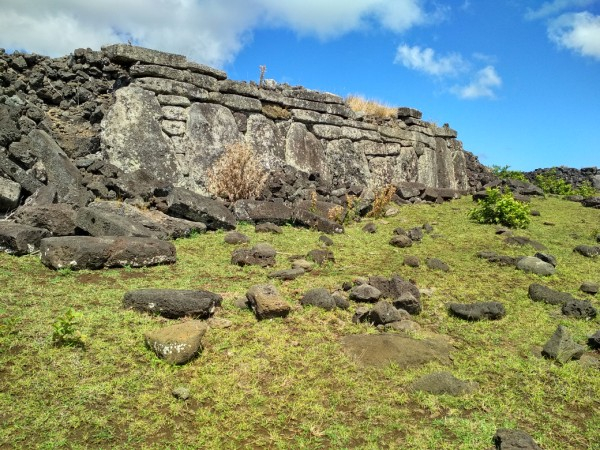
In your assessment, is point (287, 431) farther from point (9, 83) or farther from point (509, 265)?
point (9, 83)

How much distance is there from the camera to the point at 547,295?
6355 millimetres

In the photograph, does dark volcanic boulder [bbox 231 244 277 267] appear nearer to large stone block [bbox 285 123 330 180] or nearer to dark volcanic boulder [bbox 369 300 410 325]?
dark volcanic boulder [bbox 369 300 410 325]

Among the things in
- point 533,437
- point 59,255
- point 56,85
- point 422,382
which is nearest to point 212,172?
point 56,85

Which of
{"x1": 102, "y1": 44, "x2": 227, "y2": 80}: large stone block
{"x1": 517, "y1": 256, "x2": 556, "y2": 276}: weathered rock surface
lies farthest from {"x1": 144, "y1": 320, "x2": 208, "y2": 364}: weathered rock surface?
{"x1": 102, "y1": 44, "x2": 227, "y2": 80}: large stone block

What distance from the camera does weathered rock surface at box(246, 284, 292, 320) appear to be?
5.23 metres

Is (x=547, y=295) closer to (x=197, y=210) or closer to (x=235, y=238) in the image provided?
(x=235, y=238)

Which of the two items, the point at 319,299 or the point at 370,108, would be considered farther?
the point at 370,108

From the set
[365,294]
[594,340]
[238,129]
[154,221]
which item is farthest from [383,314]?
[238,129]

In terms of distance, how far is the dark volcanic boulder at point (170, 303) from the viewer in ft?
16.5

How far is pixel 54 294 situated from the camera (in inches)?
213

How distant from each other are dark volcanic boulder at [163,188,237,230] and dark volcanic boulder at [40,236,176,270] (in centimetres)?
202

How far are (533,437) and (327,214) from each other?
7563 millimetres

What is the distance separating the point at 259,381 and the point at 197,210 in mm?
5456

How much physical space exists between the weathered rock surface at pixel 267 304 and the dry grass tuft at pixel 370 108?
11.4 meters
